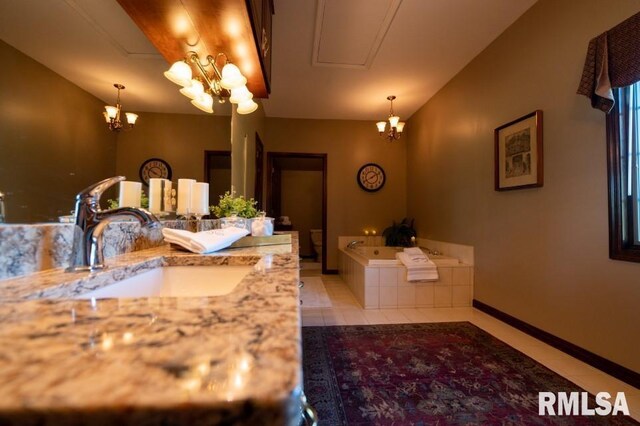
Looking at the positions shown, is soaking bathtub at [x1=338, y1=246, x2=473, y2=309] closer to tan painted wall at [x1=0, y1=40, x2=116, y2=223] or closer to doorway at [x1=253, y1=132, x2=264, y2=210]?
doorway at [x1=253, y1=132, x2=264, y2=210]

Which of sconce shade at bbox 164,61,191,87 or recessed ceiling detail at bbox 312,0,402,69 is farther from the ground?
recessed ceiling detail at bbox 312,0,402,69

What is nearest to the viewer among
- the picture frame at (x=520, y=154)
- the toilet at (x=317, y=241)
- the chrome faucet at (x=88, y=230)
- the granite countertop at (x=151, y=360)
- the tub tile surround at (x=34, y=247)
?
the granite countertop at (x=151, y=360)

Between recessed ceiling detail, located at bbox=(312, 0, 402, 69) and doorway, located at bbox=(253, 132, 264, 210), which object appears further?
doorway, located at bbox=(253, 132, 264, 210)

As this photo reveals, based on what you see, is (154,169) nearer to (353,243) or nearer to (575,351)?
(575,351)

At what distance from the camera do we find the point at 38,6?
0.76m

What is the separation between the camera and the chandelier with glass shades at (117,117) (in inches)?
40.7

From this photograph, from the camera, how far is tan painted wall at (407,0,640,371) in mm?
1579

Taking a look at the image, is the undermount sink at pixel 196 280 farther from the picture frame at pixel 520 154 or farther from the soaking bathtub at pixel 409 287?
the picture frame at pixel 520 154

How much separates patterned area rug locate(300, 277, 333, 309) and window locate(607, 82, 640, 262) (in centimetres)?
223

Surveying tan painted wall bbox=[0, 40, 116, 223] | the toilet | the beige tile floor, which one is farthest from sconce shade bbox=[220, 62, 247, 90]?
the toilet

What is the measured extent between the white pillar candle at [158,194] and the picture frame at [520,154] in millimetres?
2560

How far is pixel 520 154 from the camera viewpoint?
2.18 metres

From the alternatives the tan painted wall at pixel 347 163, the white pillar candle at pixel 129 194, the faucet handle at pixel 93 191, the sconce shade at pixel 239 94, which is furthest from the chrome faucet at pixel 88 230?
the tan painted wall at pixel 347 163

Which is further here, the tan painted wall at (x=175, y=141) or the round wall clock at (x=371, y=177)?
the round wall clock at (x=371, y=177)
